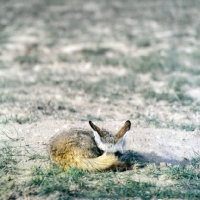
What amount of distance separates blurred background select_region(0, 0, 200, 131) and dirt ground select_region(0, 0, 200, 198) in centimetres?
2

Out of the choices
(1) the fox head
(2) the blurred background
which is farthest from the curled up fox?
(2) the blurred background

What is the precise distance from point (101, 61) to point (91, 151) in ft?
25.0

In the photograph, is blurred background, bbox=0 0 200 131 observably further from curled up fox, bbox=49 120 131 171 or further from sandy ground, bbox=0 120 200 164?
curled up fox, bbox=49 120 131 171

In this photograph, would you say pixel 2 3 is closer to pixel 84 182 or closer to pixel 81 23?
pixel 81 23

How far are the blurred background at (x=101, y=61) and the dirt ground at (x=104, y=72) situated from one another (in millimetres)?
24

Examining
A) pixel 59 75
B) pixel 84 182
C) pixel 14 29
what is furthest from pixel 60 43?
pixel 84 182

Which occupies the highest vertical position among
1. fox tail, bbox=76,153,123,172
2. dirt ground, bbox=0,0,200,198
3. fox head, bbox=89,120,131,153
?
dirt ground, bbox=0,0,200,198

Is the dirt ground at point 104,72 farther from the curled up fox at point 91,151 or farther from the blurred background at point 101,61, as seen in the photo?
the curled up fox at point 91,151

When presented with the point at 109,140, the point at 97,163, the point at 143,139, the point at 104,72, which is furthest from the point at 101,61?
the point at 97,163

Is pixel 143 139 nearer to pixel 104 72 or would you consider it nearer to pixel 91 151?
pixel 91 151

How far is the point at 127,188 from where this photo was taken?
186 inches

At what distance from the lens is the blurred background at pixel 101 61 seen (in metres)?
8.14

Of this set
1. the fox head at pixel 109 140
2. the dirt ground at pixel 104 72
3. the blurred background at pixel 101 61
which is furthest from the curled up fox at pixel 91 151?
the blurred background at pixel 101 61

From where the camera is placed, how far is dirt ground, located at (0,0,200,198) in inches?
256
